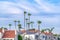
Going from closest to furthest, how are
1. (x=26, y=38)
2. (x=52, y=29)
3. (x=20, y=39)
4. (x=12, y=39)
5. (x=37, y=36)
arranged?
1. (x=12, y=39)
2. (x=20, y=39)
3. (x=26, y=38)
4. (x=37, y=36)
5. (x=52, y=29)

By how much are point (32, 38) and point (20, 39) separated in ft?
72.5

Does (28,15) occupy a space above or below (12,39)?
above

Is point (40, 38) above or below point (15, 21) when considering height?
below

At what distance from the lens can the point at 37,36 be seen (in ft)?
444

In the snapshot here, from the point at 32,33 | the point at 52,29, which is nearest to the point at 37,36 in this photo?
the point at 32,33

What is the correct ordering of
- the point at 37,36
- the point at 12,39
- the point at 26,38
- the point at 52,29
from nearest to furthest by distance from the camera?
the point at 12,39
the point at 26,38
the point at 37,36
the point at 52,29

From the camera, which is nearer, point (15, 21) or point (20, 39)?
point (20, 39)

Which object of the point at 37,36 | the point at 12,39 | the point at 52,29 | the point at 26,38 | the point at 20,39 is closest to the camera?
the point at 12,39

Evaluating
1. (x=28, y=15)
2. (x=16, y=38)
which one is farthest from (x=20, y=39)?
(x=28, y=15)

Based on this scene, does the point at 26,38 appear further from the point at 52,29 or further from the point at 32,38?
the point at 52,29

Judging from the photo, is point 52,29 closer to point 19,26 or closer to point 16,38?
point 19,26

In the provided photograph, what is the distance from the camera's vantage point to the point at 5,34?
10212cm

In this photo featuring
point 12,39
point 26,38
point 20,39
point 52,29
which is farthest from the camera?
point 52,29

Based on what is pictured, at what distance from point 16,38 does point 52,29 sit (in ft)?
211
